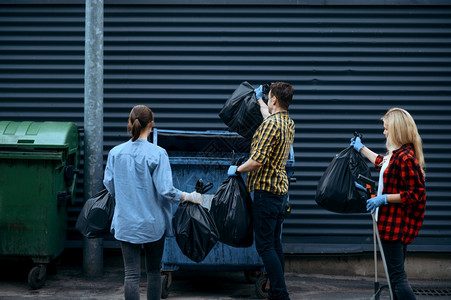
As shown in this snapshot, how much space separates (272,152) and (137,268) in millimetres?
1409

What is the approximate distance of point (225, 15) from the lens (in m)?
6.69

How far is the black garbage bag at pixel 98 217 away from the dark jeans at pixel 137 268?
0.32m

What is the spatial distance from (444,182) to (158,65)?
12.1 ft

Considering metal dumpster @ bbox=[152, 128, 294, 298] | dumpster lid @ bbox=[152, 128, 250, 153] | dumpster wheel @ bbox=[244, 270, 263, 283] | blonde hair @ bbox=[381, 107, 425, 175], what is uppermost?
blonde hair @ bbox=[381, 107, 425, 175]

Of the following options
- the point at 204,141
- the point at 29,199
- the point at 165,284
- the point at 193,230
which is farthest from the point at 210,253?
the point at 29,199

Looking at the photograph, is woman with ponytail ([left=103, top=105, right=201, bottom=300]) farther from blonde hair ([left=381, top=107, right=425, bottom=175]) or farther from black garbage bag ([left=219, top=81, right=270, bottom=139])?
blonde hair ([left=381, top=107, right=425, bottom=175])

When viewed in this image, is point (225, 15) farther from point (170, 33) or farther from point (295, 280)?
point (295, 280)

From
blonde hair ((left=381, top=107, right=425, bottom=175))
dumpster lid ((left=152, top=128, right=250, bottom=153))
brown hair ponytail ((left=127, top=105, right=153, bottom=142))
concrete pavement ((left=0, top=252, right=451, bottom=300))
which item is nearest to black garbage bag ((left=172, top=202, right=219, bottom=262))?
brown hair ponytail ((left=127, top=105, right=153, bottom=142))

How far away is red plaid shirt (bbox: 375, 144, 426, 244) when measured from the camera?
394 centimetres

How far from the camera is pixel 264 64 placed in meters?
6.67

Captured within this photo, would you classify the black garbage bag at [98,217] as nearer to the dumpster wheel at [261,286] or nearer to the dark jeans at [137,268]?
the dark jeans at [137,268]

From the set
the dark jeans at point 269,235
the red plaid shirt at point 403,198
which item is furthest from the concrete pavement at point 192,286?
the red plaid shirt at point 403,198

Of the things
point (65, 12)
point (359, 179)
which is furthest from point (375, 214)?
point (65, 12)

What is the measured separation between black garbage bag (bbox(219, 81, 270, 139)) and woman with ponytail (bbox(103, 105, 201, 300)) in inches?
44.5
